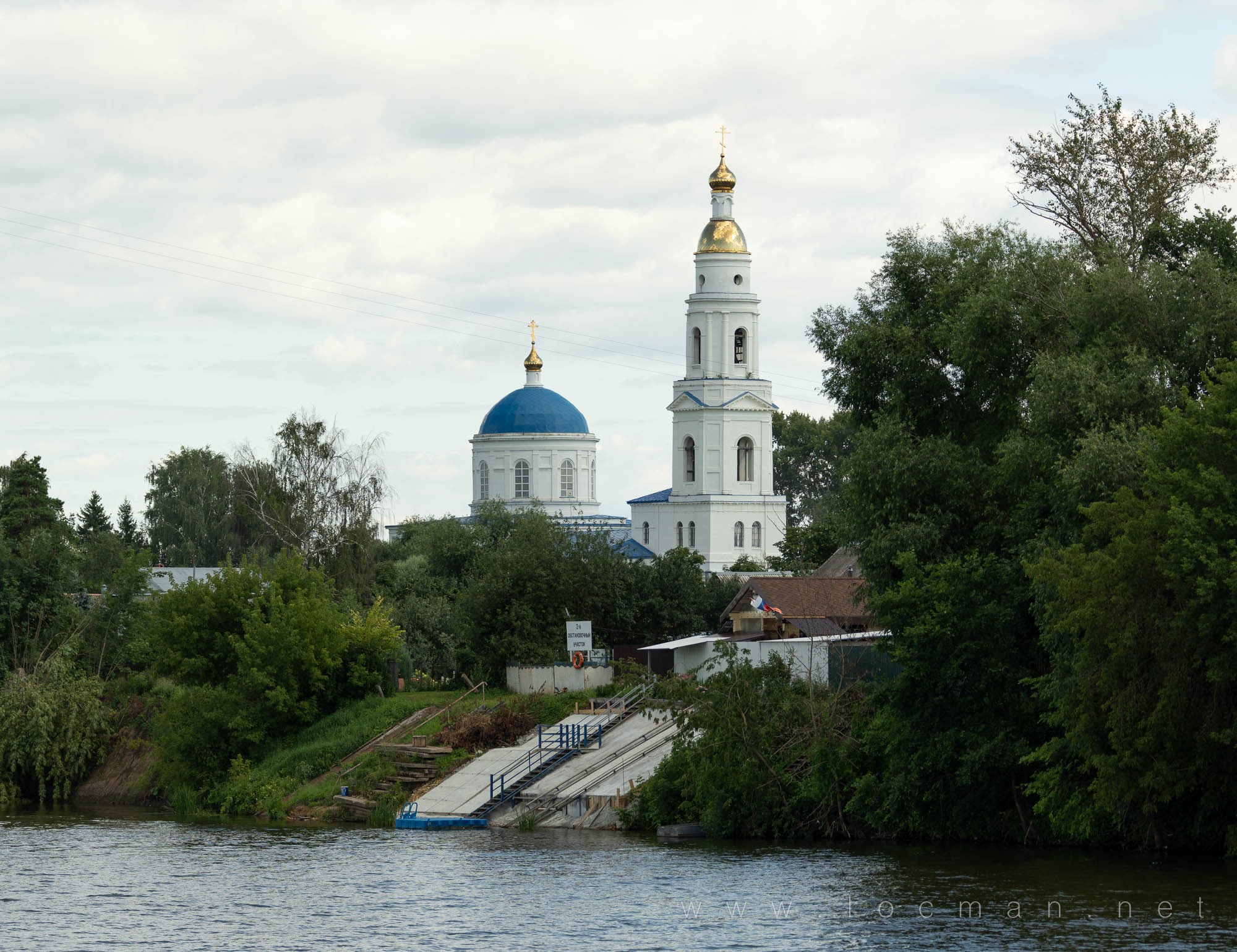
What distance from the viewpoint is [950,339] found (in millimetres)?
39125

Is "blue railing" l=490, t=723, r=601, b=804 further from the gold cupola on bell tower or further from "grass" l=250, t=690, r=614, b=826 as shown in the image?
the gold cupola on bell tower

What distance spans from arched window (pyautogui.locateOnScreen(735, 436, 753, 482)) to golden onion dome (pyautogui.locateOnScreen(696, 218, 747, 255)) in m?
12.4

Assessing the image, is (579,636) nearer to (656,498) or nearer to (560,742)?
(560,742)

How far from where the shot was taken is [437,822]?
1705 inches

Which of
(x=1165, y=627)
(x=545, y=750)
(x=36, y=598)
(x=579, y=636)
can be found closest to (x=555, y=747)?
(x=545, y=750)

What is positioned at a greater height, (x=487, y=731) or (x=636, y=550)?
(x=636, y=550)

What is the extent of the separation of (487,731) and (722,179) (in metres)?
61.4

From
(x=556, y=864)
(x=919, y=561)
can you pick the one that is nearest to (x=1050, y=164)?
(x=919, y=561)

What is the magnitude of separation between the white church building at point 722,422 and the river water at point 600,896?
2700 inches

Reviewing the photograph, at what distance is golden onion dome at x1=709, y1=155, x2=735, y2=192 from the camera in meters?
104

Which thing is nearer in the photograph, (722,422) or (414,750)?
(414,750)

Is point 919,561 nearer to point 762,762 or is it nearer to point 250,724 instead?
point 762,762

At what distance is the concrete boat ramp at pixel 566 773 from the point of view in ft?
140

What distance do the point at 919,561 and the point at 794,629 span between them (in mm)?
14360
